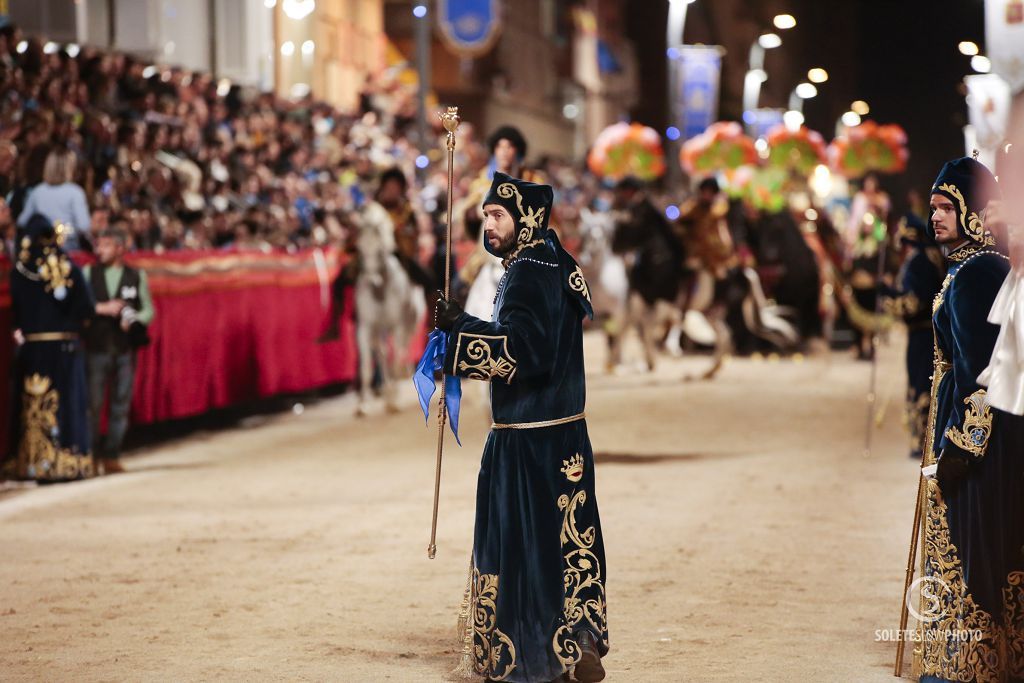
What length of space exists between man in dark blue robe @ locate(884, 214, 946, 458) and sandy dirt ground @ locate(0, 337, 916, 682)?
1.98 ft

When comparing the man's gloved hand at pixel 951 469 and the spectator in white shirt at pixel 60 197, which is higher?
the spectator in white shirt at pixel 60 197

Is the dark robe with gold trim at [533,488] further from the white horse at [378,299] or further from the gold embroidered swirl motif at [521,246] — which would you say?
the white horse at [378,299]

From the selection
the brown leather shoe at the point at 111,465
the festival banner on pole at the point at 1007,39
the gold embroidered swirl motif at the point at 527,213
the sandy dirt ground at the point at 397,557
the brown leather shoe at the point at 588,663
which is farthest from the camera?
the festival banner on pole at the point at 1007,39

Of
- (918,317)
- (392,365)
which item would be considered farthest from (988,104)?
(918,317)

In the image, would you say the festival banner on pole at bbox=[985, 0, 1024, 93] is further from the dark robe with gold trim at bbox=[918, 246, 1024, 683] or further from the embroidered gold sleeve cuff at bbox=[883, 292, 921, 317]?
the dark robe with gold trim at bbox=[918, 246, 1024, 683]

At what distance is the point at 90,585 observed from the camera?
28.8 feet

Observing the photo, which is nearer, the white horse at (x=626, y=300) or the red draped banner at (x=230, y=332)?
the red draped banner at (x=230, y=332)

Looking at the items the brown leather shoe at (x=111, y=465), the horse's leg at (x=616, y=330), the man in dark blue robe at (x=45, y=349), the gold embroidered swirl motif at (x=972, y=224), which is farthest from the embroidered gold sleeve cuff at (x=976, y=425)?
the horse's leg at (x=616, y=330)

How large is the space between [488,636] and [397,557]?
317 centimetres

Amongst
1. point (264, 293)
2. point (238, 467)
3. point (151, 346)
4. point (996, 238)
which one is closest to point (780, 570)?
point (996, 238)

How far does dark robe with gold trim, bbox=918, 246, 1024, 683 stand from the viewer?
6.16m

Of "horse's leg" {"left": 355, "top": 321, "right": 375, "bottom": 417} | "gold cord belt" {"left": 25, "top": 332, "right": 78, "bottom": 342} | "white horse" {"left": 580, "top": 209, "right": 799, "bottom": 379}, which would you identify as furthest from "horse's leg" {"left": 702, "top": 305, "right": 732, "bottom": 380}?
"gold cord belt" {"left": 25, "top": 332, "right": 78, "bottom": 342}

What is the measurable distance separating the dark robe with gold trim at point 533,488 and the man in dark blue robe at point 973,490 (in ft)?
4.28

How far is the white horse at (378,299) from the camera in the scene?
17.7 meters
